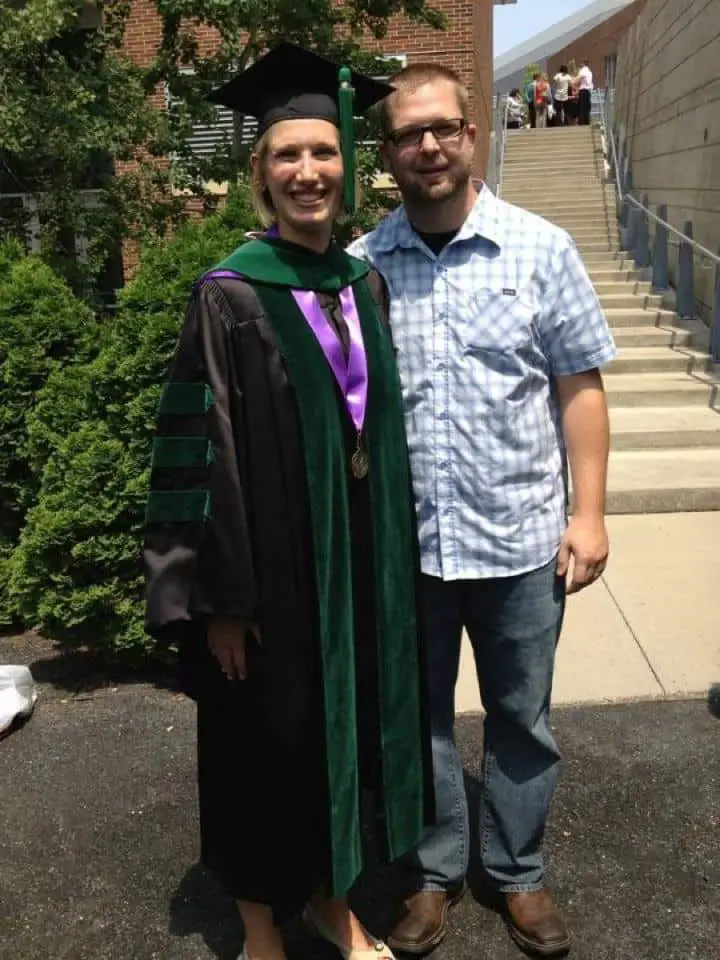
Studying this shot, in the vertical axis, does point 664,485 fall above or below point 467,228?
below

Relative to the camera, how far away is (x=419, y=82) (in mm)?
2057

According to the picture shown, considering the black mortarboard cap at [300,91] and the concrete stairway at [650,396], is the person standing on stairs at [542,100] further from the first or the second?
the black mortarboard cap at [300,91]

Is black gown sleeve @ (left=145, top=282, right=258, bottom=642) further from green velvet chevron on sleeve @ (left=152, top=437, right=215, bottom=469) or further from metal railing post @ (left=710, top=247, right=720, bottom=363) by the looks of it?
metal railing post @ (left=710, top=247, right=720, bottom=363)

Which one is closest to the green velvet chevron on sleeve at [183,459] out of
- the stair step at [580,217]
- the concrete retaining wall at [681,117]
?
the concrete retaining wall at [681,117]

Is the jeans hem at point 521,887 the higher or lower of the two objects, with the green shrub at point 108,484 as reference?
lower

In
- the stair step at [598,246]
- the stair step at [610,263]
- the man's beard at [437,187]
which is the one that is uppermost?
the man's beard at [437,187]

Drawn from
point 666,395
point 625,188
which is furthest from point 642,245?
point 666,395

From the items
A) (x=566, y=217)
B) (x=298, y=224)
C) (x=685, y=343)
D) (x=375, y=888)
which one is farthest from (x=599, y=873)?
(x=566, y=217)

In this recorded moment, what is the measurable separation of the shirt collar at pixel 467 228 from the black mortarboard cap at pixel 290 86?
314 mm

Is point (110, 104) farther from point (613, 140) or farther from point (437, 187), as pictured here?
point (613, 140)

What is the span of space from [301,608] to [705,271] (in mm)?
8850

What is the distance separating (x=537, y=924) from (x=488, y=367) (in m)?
1.49

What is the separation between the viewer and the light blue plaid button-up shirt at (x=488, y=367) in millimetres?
2129

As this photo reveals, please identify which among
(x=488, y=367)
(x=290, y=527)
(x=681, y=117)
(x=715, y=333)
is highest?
(x=681, y=117)
